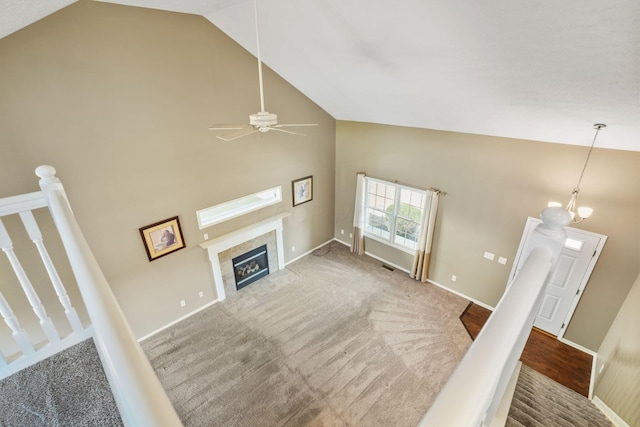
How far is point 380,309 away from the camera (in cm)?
567

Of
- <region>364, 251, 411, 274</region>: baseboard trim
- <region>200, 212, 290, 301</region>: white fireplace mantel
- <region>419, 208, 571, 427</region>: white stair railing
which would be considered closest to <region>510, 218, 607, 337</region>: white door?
<region>364, 251, 411, 274</region>: baseboard trim

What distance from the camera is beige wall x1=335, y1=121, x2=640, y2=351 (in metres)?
4.07

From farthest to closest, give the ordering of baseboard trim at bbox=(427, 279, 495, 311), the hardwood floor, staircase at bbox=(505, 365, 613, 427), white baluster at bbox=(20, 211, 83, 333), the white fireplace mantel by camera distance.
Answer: baseboard trim at bbox=(427, 279, 495, 311) < the white fireplace mantel < the hardwood floor < staircase at bbox=(505, 365, 613, 427) < white baluster at bbox=(20, 211, 83, 333)

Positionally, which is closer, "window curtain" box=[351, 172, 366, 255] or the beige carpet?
the beige carpet

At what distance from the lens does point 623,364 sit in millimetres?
3379

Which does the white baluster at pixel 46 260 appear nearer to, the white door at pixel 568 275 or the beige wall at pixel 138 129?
the beige wall at pixel 138 129

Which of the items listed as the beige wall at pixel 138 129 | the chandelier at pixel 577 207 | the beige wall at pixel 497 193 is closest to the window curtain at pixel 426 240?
the beige wall at pixel 497 193

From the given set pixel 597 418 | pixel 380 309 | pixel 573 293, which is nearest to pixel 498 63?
pixel 597 418

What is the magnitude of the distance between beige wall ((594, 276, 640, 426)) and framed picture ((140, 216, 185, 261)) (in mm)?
6079

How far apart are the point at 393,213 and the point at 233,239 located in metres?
3.70

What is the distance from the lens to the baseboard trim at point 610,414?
2920 mm

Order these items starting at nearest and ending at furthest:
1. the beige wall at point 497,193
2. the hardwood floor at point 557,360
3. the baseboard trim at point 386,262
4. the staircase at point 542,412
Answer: the staircase at point 542,412 → the beige wall at point 497,193 → the hardwood floor at point 557,360 → the baseboard trim at point 386,262

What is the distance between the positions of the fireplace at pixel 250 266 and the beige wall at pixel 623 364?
18.9ft

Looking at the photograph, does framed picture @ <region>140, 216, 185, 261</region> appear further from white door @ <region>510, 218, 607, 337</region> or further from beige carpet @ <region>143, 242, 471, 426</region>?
white door @ <region>510, 218, 607, 337</region>
